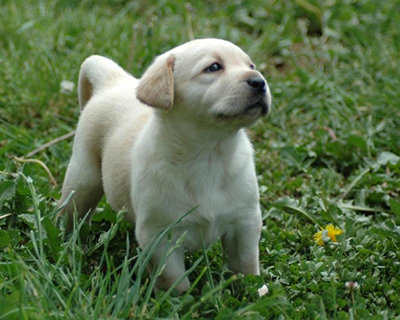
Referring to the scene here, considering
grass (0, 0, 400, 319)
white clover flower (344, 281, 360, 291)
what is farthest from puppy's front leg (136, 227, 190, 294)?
white clover flower (344, 281, 360, 291)

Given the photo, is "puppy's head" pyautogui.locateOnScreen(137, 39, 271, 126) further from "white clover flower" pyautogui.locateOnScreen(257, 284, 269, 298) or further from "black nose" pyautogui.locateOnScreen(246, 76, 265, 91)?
"white clover flower" pyautogui.locateOnScreen(257, 284, 269, 298)

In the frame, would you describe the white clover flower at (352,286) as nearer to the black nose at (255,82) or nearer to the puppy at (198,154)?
the puppy at (198,154)

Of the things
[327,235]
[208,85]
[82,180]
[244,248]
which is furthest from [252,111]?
[82,180]

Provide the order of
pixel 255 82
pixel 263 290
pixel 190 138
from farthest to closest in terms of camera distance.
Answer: pixel 263 290 → pixel 190 138 → pixel 255 82

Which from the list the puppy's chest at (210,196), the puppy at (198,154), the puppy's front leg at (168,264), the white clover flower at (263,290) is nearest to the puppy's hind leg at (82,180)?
the puppy at (198,154)

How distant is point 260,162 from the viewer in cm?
530

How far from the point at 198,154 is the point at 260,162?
1942 millimetres

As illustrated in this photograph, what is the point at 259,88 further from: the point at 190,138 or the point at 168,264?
the point at 168,264

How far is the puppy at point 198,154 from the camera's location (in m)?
3.23

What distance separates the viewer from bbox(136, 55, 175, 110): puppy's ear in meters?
3.23

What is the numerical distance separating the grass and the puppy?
0.18 m

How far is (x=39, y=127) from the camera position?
228 inches

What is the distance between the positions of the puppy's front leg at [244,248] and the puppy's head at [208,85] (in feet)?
1.99

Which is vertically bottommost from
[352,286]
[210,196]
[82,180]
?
[352,286]
